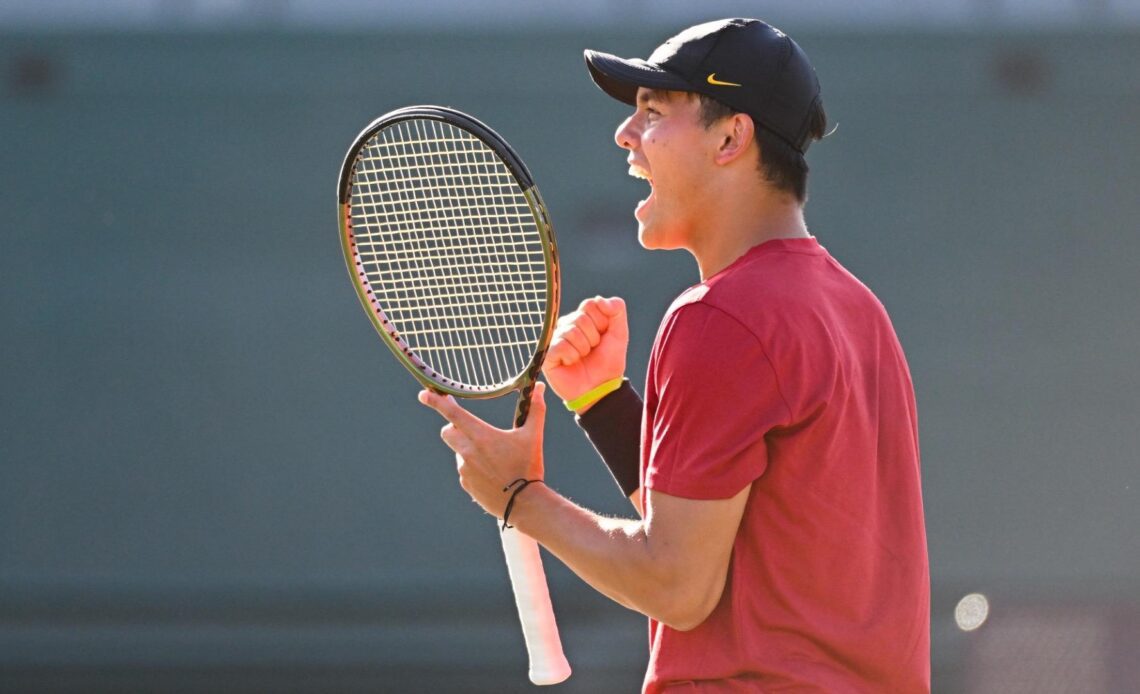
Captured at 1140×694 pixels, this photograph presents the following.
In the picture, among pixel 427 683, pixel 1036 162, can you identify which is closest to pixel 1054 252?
pixel 1036 162

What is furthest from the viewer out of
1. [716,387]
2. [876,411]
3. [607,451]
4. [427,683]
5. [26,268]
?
[26,268]

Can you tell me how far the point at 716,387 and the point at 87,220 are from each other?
5.23 metres

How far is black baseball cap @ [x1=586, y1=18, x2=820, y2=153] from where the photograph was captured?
1.73 meters

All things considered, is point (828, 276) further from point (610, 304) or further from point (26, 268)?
point (26, 268)

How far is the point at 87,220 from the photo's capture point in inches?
248

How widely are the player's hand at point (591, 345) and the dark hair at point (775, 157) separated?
332 millimetres

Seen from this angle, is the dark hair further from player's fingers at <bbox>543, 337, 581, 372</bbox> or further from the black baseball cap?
player's fingers at <bbox>543, 337, 581, 372</bbox>

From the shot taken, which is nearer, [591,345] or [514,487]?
[514,487]

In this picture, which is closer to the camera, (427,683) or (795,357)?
(795,357)

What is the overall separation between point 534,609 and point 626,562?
50 cm

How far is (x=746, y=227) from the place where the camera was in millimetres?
1729

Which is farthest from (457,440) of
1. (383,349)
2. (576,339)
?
(383,349)

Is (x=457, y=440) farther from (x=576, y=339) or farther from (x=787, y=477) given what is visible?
(x=787, y=477)

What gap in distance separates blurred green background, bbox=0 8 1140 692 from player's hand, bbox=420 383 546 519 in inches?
159
